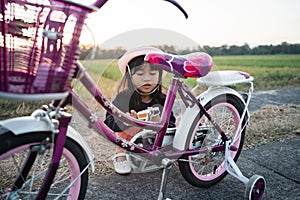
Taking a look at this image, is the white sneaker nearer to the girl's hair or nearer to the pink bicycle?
the pink bicycle

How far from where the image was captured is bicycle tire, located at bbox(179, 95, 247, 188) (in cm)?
237

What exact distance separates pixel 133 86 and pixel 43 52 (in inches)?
49.8

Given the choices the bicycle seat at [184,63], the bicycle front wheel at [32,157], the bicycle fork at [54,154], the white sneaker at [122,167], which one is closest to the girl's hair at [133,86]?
the bicycle seat at [184,63]

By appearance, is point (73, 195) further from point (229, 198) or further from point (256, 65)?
point (256, 65)

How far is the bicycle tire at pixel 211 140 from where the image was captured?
2.37m

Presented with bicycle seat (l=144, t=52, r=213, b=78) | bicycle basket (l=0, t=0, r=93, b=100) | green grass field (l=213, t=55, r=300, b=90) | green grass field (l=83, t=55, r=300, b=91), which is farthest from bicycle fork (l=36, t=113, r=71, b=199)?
green grass field (l=213, t=55, r=300, b=90)

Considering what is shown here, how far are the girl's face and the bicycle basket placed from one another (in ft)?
3.55

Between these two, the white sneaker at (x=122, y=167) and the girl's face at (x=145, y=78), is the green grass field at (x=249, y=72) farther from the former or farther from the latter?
the white sneaker at (x=122, y=167)

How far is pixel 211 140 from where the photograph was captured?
2531 millimetres

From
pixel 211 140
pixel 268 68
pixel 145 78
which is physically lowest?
pixel 211 140

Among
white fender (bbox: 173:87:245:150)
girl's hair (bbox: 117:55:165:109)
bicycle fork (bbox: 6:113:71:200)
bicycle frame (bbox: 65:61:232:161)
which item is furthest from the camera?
girl's hair (bbox: 117:55:165:109)

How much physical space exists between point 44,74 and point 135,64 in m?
1.26

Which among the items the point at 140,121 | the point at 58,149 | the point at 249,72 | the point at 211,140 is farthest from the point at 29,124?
the point at 249,72

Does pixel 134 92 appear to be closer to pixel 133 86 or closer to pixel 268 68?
pixel 133 86
